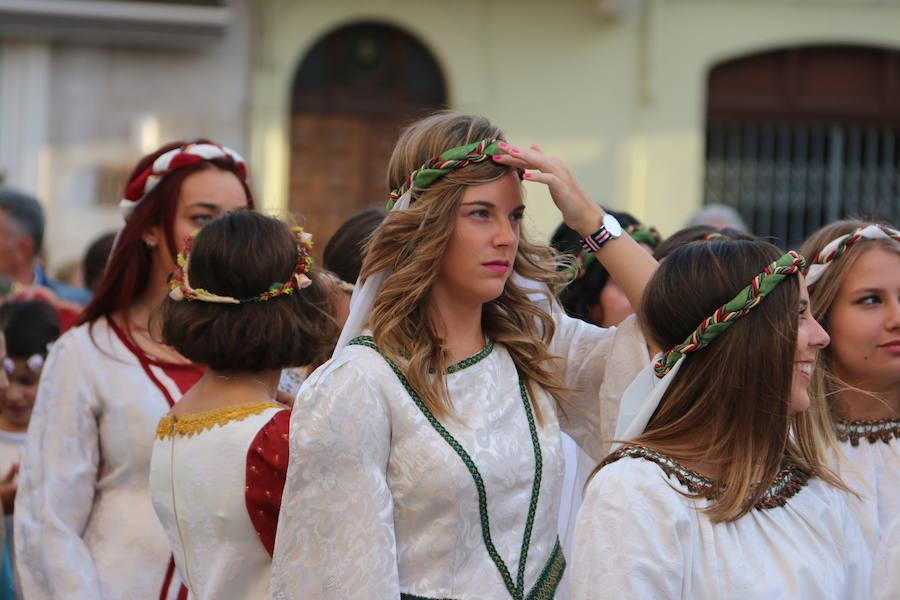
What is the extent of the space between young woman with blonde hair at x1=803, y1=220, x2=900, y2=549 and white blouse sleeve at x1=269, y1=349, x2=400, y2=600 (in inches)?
50.3

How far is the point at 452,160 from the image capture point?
8.77ft

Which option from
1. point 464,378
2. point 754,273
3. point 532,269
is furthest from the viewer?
point 532,269

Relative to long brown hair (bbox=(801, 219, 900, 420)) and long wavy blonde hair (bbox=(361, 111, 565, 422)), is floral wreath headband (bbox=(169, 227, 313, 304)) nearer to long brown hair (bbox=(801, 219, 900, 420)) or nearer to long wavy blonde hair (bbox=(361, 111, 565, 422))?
long wavy blonde hair (bbox=(361, 111, 565, 422))

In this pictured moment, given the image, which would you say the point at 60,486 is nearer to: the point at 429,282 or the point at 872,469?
the point at 429,282

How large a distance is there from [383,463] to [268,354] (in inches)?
21.8

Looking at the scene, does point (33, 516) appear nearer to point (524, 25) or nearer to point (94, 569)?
point (94, 569)

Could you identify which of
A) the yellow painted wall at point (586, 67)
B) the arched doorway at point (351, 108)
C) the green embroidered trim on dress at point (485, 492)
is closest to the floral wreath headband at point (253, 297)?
the green embroidered trim on dress at point (485, 492)

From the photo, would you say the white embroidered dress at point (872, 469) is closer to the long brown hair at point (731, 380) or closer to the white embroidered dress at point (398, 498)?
the long brown hair at point (731, 380)

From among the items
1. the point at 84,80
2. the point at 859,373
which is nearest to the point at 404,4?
the point at 84,80

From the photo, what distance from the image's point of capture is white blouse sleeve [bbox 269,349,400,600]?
7.91 ft

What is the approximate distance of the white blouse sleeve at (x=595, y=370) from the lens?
2.92 metres

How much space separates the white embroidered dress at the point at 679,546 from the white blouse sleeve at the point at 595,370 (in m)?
0.63

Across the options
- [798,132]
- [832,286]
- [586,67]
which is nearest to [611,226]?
[832,286]

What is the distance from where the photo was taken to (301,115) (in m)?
10.0
